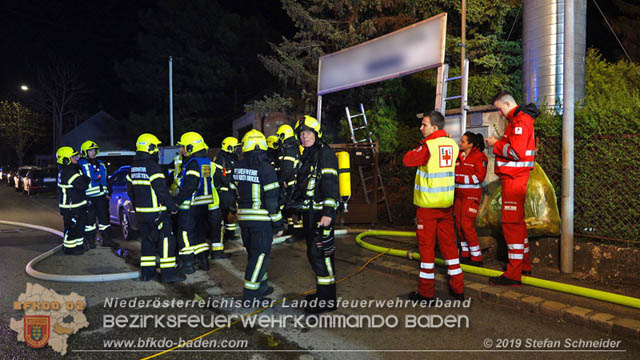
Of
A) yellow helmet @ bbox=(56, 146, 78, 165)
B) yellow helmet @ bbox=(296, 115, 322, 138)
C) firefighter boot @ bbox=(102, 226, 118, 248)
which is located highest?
yellow helmet @ bbox=(296, 115, 322, 138)

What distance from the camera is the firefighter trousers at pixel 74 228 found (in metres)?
7.97

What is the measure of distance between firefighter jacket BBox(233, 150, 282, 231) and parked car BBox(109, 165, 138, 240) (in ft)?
15.9

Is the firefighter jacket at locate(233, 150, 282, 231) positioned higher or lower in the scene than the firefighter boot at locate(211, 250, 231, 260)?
higher

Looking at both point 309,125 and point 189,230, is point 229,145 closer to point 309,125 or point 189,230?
point 189,230

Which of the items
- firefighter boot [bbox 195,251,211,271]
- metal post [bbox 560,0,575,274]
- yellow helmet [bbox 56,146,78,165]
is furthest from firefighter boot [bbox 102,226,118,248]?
metal post [bbox 560,0,575,274]

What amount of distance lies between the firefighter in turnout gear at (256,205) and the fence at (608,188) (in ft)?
14.3

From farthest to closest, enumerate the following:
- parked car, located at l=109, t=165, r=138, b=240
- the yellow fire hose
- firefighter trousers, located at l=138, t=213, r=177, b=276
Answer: parked car, located at l=109, t=165, r=138, b=240 < firefighter trousers, located at l=138, t=213, r=177, b=276 < the yellow fire hose

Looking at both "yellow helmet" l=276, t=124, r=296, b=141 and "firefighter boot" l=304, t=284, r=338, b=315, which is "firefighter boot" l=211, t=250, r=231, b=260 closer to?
"yellow helmet" l=276, t=124, r=296, b=141

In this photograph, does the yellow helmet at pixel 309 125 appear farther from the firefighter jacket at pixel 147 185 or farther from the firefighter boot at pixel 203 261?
the firefighter boot at pixel 203 261

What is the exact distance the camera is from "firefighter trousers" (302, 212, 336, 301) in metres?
4.85

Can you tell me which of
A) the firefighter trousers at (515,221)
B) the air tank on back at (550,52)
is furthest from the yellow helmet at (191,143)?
the air tank on back at (550,52)

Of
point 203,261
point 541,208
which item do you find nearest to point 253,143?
point 203,261

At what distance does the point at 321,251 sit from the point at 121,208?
656 centimetres

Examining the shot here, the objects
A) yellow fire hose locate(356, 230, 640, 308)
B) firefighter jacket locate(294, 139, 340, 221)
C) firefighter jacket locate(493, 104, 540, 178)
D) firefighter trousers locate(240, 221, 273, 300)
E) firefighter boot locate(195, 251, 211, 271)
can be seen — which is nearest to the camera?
yellow fire hose locate(356, 230, 640, 308)
